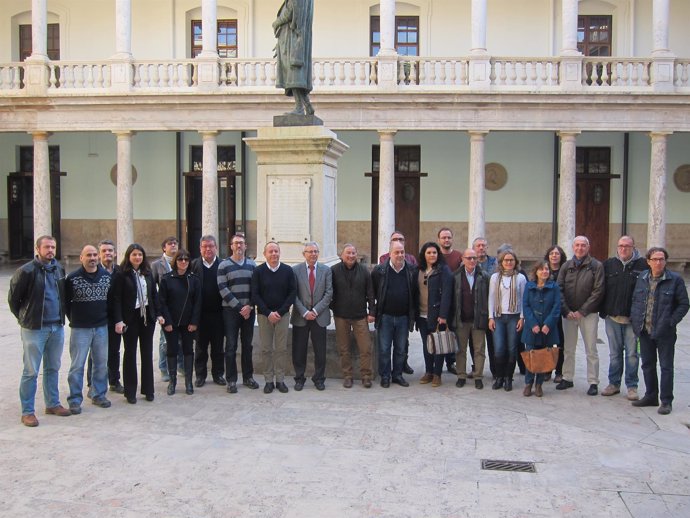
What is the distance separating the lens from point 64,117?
19125 mm

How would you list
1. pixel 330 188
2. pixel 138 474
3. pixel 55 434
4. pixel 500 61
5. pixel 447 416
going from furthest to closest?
pixel 500 61, pixel 330 188, pixel 447 416, pixel 55 434, pixel 138 474

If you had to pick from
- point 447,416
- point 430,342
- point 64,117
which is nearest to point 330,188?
point 430,342

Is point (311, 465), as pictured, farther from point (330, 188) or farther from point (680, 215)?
point (680, 215)

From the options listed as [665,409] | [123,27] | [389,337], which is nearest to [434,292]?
[389,337]

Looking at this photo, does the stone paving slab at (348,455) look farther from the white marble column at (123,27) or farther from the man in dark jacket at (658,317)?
the white marble column at (123,27)

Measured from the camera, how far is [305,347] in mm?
8078

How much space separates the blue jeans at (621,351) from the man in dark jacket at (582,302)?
0.55ft

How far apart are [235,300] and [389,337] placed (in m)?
1.71

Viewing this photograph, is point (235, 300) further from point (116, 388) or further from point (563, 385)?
point (563, 385)

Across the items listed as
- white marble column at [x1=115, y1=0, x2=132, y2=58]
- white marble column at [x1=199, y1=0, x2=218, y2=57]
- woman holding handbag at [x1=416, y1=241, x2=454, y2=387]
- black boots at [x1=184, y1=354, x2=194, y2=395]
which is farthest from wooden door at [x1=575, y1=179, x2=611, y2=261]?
black boots at [x1=184, y1=354, x2=194, y2=395]

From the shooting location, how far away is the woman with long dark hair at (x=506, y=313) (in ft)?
26.4

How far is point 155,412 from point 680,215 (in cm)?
1844

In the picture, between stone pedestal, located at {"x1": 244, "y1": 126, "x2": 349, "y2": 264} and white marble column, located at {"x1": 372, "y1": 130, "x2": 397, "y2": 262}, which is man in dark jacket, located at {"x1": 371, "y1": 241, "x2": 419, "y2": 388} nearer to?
stone pedestal, located at {"x1": 244, "y1": 126, "x2": 349, "y2": 264}

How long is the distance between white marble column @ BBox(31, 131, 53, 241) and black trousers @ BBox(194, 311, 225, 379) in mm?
12418
